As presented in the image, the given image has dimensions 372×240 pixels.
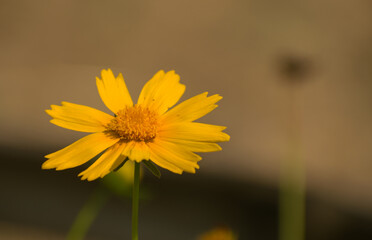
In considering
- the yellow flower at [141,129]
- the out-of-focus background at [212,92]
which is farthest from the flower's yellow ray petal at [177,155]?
the out-of-focus background at [212,92]

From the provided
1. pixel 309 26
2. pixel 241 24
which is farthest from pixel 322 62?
pixel 241 24

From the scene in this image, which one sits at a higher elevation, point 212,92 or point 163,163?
point 212,92

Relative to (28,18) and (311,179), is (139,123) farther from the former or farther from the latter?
(28,18)

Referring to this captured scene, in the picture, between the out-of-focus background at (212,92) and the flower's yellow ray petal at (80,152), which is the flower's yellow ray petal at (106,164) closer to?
the flower's yellow ray petal at (80,152)

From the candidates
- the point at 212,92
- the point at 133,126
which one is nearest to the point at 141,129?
the point at 133,126

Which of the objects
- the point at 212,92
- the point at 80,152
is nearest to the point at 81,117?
the point at 80,152

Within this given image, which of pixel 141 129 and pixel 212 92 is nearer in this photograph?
pixel 141 129

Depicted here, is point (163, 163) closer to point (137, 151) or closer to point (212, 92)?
point (137, 151)
